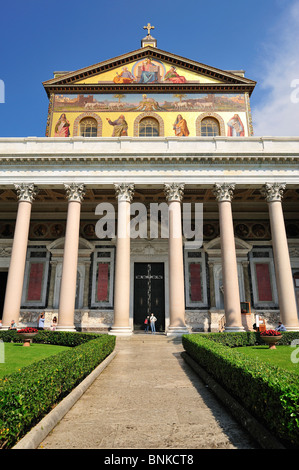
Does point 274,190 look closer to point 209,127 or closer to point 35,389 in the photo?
point 209,127

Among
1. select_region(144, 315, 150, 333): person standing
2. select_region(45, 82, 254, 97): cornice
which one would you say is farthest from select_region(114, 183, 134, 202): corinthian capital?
select_region(45, 82, 254, 97): cornice

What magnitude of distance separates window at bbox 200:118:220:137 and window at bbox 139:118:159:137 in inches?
155

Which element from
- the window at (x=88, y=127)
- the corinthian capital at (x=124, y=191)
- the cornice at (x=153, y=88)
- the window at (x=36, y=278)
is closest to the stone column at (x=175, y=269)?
the corinthian capital at (x=124, y=191)

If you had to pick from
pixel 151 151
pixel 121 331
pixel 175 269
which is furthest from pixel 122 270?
pixel 151 151

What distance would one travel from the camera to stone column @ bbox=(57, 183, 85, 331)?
1789 cm

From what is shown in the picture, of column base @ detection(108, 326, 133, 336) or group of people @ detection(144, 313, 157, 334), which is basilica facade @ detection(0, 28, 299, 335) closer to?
group of people @ detection(144, 313, 157, 334)

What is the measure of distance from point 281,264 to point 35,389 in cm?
1691

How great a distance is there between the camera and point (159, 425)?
5082 millimetres

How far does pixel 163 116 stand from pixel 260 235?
13397mm

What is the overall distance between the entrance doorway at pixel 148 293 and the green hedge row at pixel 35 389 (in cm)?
1573

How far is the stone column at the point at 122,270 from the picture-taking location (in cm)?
1766

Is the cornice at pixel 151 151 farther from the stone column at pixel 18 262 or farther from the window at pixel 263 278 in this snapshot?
the window at pixel 263 278
